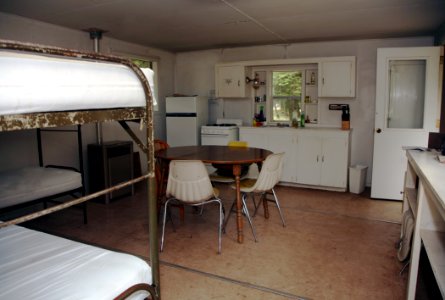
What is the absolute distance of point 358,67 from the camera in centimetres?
552

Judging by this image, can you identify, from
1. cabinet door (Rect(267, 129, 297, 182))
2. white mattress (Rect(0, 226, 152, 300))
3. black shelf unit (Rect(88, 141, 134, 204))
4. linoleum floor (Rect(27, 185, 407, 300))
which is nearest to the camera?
white mattress (Rect(0, 226, 152, 300))

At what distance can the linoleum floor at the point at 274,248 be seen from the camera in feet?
8.55

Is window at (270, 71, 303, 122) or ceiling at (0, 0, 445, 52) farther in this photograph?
window at (270, 71, 303, 122)

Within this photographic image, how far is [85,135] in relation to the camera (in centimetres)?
500

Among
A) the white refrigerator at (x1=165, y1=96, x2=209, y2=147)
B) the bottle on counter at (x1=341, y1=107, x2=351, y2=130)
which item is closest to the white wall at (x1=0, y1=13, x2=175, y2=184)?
the white refrigerator at (x1=165, y1=96, x2=209, y2=147)

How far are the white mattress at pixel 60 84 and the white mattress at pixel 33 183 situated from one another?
7.07 feet

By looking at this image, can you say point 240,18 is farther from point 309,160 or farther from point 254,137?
point 309,160

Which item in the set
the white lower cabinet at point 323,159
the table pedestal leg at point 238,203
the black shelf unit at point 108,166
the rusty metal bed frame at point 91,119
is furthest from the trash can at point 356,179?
the rusty metal bed frame at point 91,119

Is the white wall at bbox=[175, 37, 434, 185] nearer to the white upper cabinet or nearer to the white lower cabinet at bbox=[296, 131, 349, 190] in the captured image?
the white upper cabinet

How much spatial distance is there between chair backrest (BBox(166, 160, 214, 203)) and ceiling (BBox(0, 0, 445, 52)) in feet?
5.27

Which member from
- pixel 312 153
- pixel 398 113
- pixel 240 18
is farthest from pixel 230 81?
pixel 398 113

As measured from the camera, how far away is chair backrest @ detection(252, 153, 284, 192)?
11.3ft

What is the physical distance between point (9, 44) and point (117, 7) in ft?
8.64

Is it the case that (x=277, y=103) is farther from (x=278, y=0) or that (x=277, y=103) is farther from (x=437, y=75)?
(x=278, y=0)
